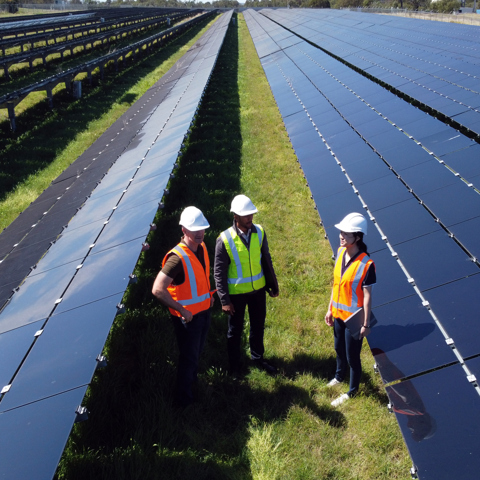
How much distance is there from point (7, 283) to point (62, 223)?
1.70m

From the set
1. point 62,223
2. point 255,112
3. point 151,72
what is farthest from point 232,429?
point 151,72

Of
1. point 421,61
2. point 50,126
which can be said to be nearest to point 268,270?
point 50,126

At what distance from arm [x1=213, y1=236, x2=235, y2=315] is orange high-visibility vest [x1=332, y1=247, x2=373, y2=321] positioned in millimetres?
1074

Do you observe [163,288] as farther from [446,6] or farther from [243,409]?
[446,6]

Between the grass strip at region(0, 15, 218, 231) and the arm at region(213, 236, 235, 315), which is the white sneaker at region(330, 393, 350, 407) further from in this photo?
the grass strip at region(0, 15, 218, 231)

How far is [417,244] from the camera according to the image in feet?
18.2

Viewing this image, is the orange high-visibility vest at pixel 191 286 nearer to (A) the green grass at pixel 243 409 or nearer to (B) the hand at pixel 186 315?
(B) the hand at pixel 186 315

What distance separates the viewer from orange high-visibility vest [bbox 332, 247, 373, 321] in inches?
171

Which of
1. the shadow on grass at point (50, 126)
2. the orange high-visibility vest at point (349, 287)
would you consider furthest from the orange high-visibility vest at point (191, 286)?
the shadow on grass at point (50, 126)

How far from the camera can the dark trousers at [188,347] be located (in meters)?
4.80

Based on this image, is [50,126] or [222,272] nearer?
[222,272]

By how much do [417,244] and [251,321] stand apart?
207cm

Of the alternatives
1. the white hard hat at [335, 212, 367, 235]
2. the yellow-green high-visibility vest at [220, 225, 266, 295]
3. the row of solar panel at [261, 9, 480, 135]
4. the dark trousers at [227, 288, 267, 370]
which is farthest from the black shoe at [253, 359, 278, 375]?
the row of solar panel at [261, 9, 480, 135]

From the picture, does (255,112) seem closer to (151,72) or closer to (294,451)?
(151,72)
